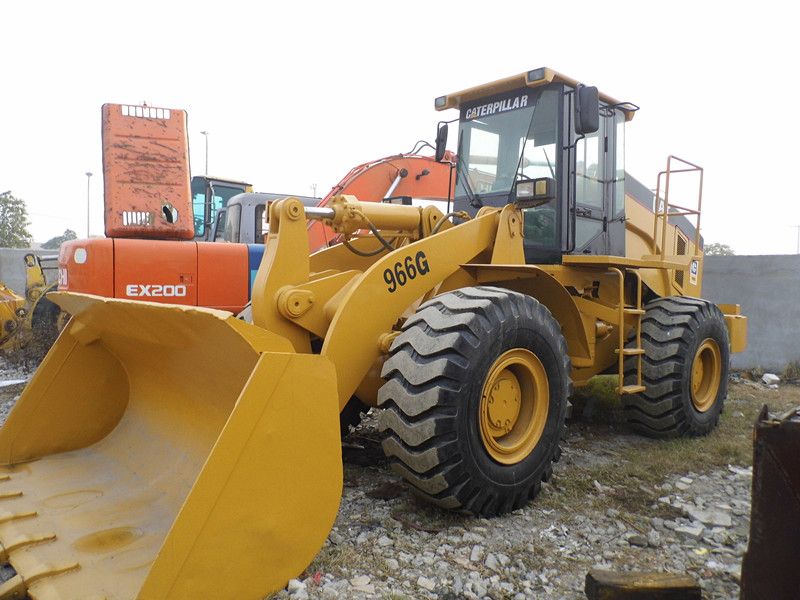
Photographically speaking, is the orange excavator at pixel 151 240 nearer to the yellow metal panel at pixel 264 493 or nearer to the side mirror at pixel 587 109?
the side mirror at pixel 587 109

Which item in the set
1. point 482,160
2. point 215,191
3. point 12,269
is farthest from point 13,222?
point 482,160

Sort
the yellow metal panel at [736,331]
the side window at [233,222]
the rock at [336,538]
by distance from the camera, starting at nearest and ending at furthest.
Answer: the rock at [336,538]
the yellow metal panel at [736,331]
the side window at [233,222]

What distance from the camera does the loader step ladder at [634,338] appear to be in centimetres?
473

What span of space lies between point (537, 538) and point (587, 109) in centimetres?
269

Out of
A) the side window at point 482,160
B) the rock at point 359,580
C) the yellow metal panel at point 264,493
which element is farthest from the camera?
the side window at point 482,160

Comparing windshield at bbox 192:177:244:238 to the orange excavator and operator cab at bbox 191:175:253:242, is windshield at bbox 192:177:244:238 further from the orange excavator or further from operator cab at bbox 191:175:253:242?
the orange excavator

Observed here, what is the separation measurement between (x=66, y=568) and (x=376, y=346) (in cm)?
172

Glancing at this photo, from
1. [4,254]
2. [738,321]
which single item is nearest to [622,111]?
[738,321]

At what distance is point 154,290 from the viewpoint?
639 centimetres

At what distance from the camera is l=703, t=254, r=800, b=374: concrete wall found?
8867 millimetres

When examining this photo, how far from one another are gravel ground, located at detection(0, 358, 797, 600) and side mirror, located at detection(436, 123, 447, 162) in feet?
8.36

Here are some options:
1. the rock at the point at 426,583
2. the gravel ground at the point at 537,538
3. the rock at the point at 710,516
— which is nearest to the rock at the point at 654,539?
the gravel ground at the point at 537,538

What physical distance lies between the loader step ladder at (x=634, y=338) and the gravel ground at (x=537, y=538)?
644 mm

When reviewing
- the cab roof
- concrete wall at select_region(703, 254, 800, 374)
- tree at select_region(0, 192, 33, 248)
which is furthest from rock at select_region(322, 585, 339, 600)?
tree at select_region(0, 192, 33, 248)
